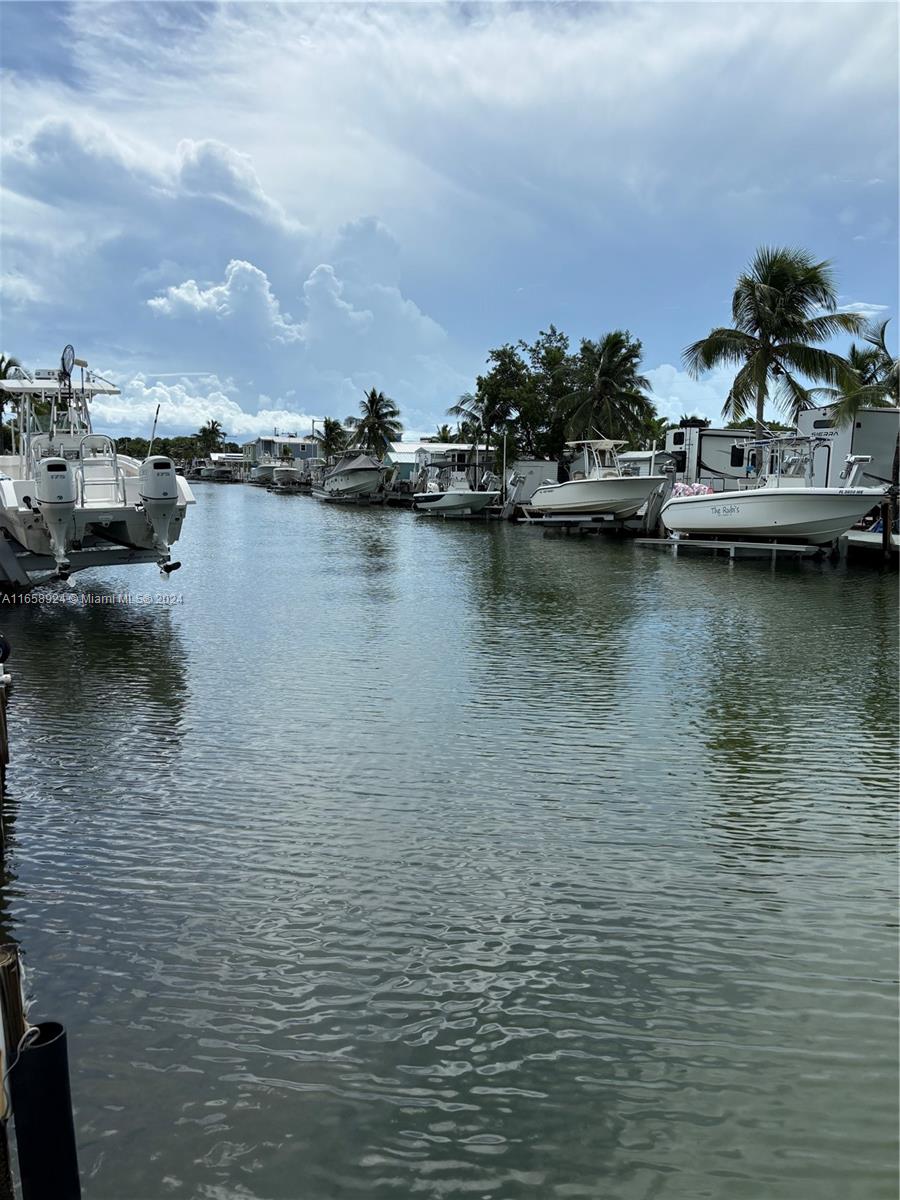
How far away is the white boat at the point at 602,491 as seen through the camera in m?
38.3

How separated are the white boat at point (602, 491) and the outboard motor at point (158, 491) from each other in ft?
A: 81.5

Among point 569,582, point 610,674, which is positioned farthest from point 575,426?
point 610,674

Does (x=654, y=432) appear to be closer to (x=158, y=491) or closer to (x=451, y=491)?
(x=451, y=491)

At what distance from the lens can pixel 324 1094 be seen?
4.01m

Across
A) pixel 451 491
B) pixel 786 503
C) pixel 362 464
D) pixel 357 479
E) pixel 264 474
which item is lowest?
pixel 786 503

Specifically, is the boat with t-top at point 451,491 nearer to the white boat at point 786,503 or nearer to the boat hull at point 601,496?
the boat hull at point 601,496

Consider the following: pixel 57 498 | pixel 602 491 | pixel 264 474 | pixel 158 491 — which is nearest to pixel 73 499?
pixel 57 498

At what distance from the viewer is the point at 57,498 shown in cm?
1497

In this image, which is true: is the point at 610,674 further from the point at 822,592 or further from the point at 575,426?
the point at 575,426

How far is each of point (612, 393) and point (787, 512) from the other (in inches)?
1040

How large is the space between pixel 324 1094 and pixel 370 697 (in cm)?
689

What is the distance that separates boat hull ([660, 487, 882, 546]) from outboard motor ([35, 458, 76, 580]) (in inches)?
746

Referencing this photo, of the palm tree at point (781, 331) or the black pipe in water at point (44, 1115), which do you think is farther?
the palm tree at point (781, 331)

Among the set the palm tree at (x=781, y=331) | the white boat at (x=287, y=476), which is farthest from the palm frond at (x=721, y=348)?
the white boat at (x=287, y=476)
